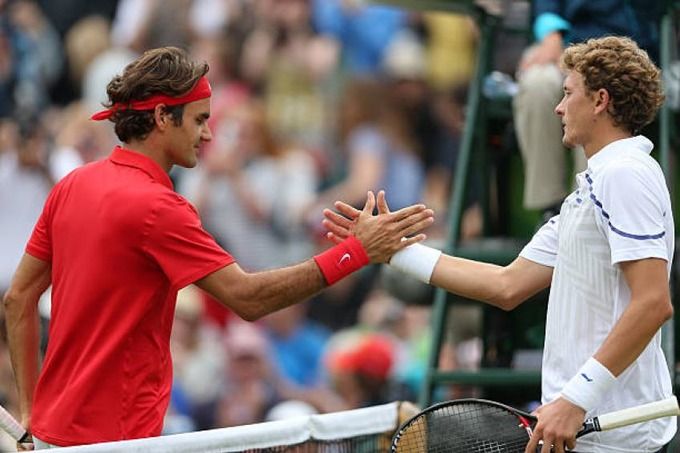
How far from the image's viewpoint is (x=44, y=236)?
182 inches

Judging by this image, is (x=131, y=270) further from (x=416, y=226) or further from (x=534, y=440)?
(x=534, y=440)

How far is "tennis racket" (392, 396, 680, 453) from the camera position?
4102 millimetres

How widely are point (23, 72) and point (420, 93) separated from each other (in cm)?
305

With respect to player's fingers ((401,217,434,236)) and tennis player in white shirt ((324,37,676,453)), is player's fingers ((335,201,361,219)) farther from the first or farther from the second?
tennis player in white shirt ((324,37,676,453))

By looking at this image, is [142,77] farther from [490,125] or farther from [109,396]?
[490,125]

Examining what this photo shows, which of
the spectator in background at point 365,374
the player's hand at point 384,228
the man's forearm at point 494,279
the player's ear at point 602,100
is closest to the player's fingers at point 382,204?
the player's hand at point 384,228

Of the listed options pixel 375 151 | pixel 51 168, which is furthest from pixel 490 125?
pixel 51 168

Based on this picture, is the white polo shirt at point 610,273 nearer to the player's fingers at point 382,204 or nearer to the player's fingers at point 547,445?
the player's fingers at point 547,445

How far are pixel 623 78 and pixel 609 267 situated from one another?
508 mm

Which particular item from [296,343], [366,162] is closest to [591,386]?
[296,343]

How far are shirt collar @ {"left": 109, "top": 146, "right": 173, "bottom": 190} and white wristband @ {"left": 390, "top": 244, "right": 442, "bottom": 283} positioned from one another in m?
0.74

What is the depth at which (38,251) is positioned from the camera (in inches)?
183

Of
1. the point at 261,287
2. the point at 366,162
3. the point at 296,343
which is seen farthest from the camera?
the point at 366,162

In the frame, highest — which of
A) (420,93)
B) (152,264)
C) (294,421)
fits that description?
(420,93)
